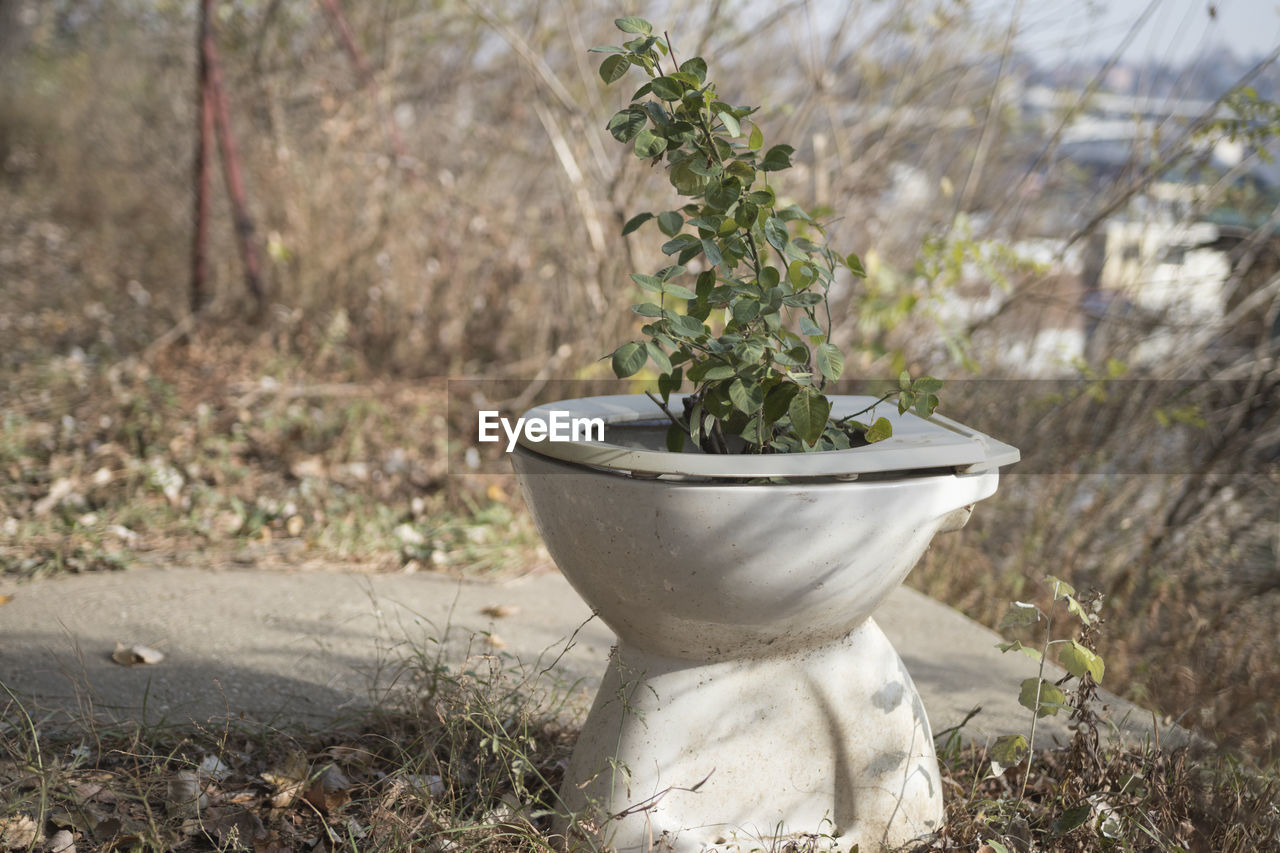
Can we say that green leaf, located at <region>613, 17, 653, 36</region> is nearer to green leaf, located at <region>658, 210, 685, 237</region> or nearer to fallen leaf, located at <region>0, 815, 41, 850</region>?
green leaf, located at <region>658, 210, 685, 237</region>

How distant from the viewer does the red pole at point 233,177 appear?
3.79m

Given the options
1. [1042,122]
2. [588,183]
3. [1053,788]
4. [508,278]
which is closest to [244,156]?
[508,278]

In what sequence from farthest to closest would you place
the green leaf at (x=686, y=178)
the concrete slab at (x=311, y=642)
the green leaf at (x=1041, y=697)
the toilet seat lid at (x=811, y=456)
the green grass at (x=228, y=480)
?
1. the green grass at (x=228, y=480)
2. the concrete slab at (x=311, y=642)
3. the green leaf at (x=1041, y=697)
4. the green leaf at (x=686, y=178)
5. the toilet seat lid at (x=811, y=456)

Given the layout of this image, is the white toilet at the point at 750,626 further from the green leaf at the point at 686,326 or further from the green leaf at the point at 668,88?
the green leaf at the point at 668,88

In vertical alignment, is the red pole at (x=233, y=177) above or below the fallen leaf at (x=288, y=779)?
above

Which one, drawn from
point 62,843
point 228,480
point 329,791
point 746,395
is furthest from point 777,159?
point 228,480

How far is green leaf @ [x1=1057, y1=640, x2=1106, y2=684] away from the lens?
1.32 m

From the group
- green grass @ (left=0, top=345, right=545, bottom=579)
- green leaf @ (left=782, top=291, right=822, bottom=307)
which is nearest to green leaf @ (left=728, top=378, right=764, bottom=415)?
green leaf @ (left=782, top=291, right=822, bottom=307)

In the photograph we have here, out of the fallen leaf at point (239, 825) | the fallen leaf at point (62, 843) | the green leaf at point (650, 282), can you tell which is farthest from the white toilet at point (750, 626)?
the fallen leaf at point (62, 843)

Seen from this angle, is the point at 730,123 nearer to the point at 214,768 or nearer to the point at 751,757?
the point at 751,757

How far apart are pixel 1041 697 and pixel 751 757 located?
42cm

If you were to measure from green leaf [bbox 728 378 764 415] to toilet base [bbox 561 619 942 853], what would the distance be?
0.36 m

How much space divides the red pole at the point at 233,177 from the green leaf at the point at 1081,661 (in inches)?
134

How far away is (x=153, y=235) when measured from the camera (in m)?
5.41
